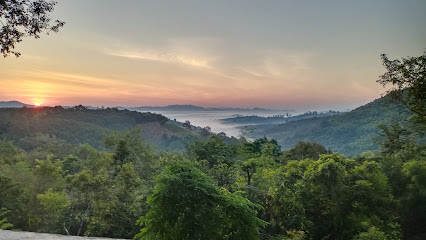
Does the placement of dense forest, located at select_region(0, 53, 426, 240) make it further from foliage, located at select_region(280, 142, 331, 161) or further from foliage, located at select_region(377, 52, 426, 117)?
foliage, located at select_region(280, 142, 331, 161)

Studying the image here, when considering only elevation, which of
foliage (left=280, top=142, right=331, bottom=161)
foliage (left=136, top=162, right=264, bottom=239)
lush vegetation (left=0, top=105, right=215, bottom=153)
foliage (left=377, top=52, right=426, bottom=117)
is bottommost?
lush vegetation (left=0, top=105, right=215, bottom=153)

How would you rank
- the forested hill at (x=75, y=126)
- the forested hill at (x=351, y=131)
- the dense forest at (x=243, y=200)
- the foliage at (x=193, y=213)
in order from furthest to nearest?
the forested hill at (x=351, y=131)
the forested hill at (x=75, y=126)
the dense forest at (x=243, y=200)
the foliage at (x=193, y=213)

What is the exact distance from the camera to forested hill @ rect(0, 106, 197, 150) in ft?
273

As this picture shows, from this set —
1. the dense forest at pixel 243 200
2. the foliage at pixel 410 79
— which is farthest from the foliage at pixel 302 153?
the foliage at pixel 410 79

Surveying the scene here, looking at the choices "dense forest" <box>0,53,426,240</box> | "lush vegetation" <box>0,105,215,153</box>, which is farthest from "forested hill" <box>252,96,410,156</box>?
"dense forest" <box>0,53,426,240</box>

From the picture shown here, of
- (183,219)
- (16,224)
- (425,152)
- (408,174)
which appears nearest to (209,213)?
(183,219)

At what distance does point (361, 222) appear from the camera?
11172mm

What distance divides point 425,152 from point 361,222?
9130mm

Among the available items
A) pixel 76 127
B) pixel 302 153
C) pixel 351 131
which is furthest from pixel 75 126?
Answer: pixel 351 131

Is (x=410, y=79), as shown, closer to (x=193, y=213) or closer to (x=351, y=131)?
(x=193, y=213)

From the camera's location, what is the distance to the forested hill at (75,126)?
83062 millimetres

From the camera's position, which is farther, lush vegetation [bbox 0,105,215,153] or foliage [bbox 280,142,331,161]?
lush vegetation [bbox 0,105,215,153]

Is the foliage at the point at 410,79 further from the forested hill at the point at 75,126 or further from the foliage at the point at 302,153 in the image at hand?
the forested hill at the point at 75,126

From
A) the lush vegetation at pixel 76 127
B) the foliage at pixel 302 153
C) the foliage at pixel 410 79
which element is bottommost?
the lush vegetation at pixel 76 127
